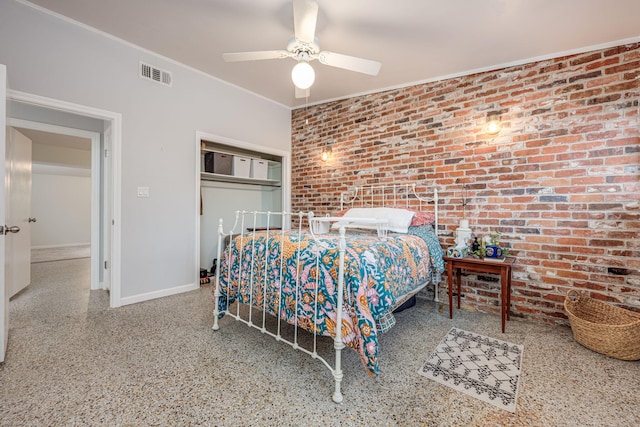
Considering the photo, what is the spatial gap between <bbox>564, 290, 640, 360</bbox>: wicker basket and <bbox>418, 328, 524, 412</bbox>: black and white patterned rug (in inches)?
19.1

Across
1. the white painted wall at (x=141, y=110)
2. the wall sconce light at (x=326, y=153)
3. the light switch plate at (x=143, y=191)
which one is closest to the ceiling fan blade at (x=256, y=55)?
the white painted wall at (x=141, y=110)

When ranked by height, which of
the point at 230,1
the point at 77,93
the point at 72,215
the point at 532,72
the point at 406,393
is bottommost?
the point at 406,393

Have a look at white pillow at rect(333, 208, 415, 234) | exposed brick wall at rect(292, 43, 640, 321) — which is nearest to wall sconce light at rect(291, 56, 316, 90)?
white pillow at rect(333, 208, 415, 234)

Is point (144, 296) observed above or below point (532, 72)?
below

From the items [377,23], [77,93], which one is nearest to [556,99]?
[377,23]

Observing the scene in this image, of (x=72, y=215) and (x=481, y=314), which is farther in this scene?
(x=72, y=215)

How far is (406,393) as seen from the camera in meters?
1.65

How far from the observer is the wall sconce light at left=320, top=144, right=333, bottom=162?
4172 mm

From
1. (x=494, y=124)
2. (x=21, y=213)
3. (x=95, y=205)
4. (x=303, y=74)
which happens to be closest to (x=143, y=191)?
(x=95, y=205)

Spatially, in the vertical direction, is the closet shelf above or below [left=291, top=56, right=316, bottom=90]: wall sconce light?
below

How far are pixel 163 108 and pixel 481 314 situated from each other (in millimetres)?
4072

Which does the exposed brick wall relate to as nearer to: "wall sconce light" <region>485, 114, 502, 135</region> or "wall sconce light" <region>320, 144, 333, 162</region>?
"wall sconce light" <region>485, 114, 502, 135</region>

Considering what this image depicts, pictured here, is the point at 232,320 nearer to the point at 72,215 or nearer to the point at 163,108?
the point at 163,108

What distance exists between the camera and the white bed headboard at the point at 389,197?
3.35 metres
